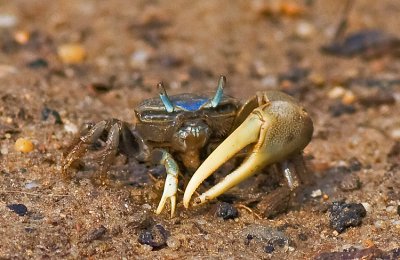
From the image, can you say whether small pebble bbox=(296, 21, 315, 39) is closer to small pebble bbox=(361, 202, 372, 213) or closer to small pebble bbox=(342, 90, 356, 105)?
small pebble bbox=(342, 90, 356, 105)

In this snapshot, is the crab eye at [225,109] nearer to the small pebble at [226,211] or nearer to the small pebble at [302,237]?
the small pebble at [226,211]

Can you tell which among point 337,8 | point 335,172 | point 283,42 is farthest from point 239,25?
point 335,172

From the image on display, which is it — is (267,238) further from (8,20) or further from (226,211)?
(8,20)

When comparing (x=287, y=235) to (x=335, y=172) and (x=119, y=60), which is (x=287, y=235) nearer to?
(x=335, y=172)

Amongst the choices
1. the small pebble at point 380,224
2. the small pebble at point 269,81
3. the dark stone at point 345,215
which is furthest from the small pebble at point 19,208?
the small pebble at point 269,81

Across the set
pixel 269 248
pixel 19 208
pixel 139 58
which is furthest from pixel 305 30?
pixel 19 208

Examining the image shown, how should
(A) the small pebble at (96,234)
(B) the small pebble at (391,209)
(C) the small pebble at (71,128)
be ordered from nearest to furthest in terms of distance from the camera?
(A) the small pebble at (96,234) < (B) the small pebble at (391,209) < (C) the small pebble at (71,128)
